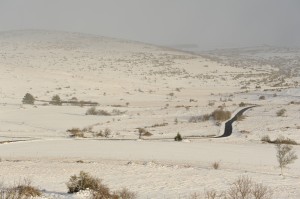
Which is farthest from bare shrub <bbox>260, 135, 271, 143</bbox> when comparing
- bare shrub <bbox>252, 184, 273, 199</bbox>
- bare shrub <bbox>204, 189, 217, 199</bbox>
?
bare shrub <bbox>204, 189, 217, 199</bbox>

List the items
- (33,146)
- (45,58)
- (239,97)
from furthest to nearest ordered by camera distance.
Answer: (45,58) < (239,97) < (33,146)

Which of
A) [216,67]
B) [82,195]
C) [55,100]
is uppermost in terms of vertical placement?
[216,67]

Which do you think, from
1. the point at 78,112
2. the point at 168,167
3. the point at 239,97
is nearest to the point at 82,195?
the point at 168,167

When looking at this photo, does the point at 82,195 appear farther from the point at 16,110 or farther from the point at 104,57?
the point at 104,57

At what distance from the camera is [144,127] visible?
41.2 m

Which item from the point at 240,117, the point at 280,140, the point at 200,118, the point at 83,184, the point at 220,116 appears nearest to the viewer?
the point at 83,184

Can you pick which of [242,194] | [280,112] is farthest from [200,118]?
[242,194]

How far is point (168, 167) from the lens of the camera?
2152cm

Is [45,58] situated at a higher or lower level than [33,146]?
higher

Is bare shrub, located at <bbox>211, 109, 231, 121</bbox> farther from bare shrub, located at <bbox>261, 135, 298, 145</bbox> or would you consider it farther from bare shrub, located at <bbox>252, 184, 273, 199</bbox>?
bare shrub, located at <bbox>252, 184, 273, 199</bbox>

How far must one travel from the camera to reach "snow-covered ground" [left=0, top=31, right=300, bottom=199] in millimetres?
19281

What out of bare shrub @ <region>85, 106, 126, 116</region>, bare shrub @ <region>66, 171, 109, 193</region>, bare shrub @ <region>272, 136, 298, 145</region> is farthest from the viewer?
bare shrub @ <region>85, 106, 126, 116</region>

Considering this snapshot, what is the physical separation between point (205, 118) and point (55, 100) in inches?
895

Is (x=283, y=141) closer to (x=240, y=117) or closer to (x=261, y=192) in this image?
(x=240, y=117)
